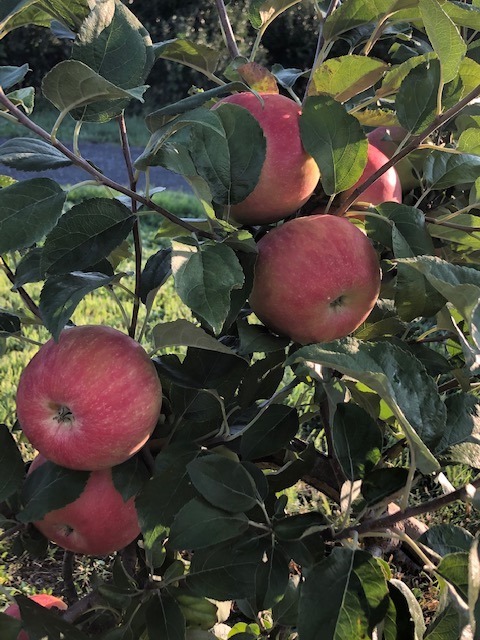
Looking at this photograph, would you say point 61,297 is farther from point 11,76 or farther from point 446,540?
point 446,540

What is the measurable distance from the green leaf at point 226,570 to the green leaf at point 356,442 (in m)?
0.12

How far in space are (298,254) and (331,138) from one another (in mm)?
115

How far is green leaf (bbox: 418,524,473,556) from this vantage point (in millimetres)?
747

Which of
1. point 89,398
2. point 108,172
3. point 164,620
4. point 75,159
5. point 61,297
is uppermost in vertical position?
point 75,159

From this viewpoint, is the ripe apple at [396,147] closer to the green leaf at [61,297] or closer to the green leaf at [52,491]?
the green leaf at [61,297]

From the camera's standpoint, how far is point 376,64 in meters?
0.79

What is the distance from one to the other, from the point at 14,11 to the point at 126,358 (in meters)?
0.33

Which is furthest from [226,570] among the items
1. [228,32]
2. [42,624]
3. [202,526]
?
[228,32]

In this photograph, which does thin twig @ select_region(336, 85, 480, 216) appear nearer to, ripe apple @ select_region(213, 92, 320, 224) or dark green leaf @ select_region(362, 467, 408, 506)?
ripe apple @ select_region(213, 92, 320, 224)

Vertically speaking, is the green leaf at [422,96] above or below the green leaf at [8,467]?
above

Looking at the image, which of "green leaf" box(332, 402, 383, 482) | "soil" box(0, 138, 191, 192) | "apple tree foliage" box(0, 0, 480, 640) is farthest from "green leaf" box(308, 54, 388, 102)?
"soil" box(0, 138, 191, 192)

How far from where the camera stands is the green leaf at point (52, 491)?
2.64 feet

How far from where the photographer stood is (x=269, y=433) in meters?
0.83

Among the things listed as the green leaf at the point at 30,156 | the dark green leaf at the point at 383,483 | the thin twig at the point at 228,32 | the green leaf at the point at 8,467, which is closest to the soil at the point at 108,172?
the thin twig at the point at 228,32
